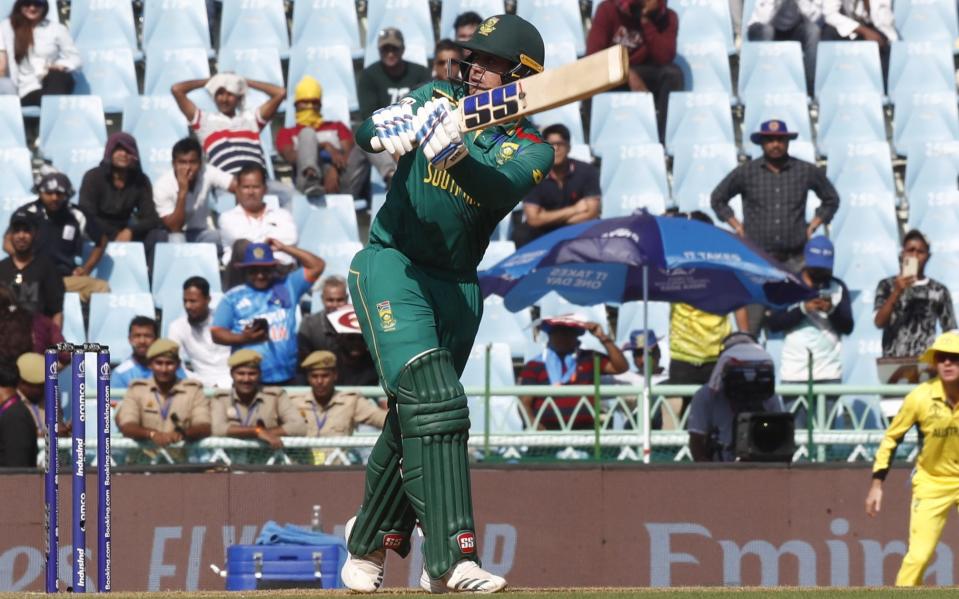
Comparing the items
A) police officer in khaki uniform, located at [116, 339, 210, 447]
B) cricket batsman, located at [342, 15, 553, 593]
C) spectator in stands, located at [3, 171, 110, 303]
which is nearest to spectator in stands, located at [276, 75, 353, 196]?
spectator in stands, located at [3, 171, 110, 303]

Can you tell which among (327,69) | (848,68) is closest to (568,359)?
(327,69)

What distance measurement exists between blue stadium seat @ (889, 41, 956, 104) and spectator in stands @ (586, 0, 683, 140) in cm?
219

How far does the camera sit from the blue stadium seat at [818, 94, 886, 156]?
1647cm

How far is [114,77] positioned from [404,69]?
3009 millimetres

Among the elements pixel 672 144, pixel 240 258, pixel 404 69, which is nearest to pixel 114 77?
pixel 404 69

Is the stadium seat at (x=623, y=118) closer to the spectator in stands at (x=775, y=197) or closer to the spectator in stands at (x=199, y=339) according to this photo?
the spectator in stands at (x=775, y=197)

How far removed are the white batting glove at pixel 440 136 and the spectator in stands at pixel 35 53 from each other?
11.1 metres

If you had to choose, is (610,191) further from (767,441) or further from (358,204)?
(767,441)

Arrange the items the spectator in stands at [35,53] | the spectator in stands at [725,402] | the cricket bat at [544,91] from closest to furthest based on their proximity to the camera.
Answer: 1. the cricket bat at [544,91]
2. the spectator in stands at [725,402]
3. the spectator in stands at [35,53]

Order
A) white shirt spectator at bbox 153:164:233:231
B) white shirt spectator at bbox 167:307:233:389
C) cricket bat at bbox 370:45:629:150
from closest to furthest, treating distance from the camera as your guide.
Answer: cricket bat at bbox 370:45:629:150 < white shirt spectator at bbox 167:307:233:389 < white shirt spectator at bbox 153:164:233:231

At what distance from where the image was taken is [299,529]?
10234 mm

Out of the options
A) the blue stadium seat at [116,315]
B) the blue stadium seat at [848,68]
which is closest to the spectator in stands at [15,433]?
the blue stadium seat at [116,315]

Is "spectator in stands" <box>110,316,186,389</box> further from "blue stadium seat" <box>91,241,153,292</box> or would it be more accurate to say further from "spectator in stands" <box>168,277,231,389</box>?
"blue stadium seat" <box>91,241,153,292</box>

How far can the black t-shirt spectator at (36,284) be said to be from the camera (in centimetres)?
1323
